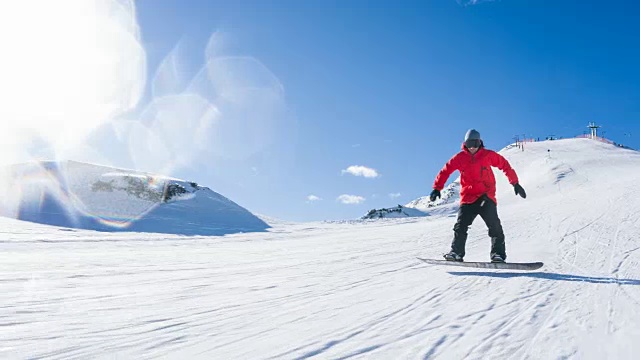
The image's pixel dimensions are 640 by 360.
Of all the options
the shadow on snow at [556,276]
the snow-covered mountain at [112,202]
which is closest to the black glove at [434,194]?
the shadow on snow at [556,276]

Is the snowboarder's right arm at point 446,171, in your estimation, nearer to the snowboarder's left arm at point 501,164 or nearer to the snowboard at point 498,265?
the snowboarder's left arm at point 501,164

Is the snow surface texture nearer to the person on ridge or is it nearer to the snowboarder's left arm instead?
the person on ridge

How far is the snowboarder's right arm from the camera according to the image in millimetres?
5898

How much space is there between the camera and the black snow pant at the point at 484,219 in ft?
17.8

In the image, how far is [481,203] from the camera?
562 centimetres

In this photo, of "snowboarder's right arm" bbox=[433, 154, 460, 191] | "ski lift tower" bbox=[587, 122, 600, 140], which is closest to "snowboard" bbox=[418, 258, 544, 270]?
"snowboarder's right arm" bbox=[433, 154, 460, 191]

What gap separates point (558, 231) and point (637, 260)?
404cm

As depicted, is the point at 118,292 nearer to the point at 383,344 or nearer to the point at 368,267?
the point at 383,344

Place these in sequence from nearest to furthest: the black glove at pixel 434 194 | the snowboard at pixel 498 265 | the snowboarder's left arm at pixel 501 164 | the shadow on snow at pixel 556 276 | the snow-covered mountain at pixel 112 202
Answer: the shadow on snow at pixel 556 276 → the snowboard at pixel 498 265 → the snowboarder's left arm at pixel 501 164 → the black glove at pixel 434 194 → the snow-covered mountain at pixel 112 202

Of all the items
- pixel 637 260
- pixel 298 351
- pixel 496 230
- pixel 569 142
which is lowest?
pixel 298 351

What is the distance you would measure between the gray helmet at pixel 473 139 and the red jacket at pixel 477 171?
84 mm

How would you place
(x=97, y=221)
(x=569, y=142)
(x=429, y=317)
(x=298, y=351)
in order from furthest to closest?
(x=569, y=142) < (x=97, y=221) < (x=429, y=317) < (x=298, y=351)

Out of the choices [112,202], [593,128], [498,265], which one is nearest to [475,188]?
[498,265]

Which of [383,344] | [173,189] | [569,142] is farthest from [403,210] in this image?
[383,344]
